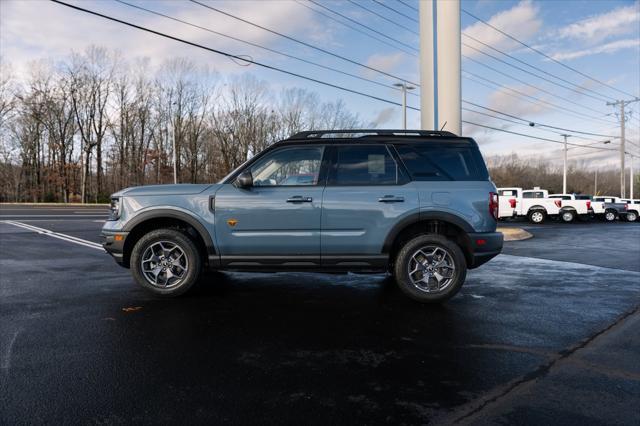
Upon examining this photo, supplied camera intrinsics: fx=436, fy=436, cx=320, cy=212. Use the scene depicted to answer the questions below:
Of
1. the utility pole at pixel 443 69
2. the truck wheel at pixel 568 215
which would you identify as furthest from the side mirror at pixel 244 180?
the truck wheel at pixel 568 215

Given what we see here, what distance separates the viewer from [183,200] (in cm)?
537

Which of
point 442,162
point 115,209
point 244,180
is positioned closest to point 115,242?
point 115,209

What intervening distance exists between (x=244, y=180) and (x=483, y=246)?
2.99 m

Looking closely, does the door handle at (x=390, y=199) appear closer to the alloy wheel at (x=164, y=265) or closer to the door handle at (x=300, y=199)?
the door handle at (x=300, y=199)

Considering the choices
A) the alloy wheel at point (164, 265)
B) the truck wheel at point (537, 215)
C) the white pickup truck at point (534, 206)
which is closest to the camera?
the alloy wheel at point (164, 265)

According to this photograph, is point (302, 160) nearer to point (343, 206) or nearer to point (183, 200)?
point (343, 206)

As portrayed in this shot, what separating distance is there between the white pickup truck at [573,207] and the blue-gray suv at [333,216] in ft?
81.5

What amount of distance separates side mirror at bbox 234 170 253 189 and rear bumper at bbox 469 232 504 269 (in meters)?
2.73

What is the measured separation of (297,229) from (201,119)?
50708mm

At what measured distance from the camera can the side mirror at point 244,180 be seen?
204 inches

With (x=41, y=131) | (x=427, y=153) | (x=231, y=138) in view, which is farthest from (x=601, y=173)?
(x=427, y=153)

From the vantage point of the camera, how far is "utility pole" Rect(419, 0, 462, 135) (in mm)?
13297

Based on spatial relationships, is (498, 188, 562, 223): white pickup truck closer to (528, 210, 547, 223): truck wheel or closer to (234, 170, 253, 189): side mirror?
(528, 210, 547, 223): truck wheel

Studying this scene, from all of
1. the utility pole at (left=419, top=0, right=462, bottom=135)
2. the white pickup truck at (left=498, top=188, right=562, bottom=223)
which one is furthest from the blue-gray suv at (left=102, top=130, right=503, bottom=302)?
the white pickup truck at (left=498, top=188, right=562, bottom=223)
